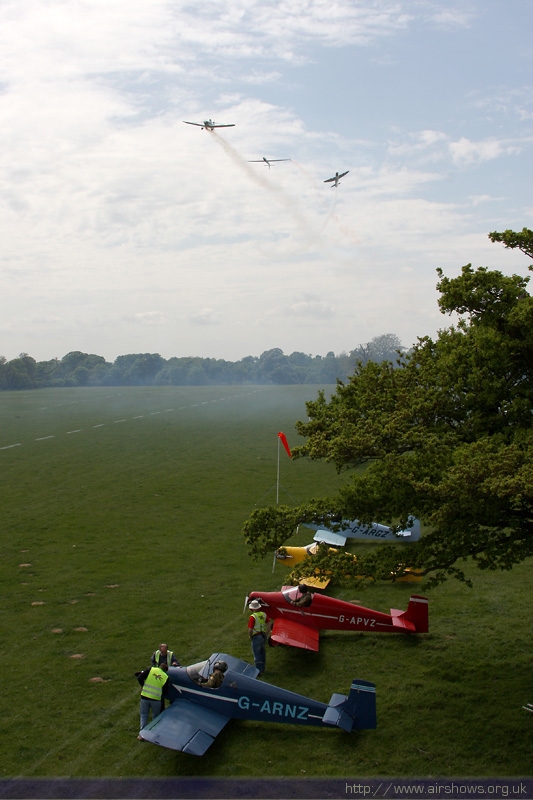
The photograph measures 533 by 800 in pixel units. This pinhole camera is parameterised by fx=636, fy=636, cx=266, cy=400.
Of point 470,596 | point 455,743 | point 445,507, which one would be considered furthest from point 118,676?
point 470,596

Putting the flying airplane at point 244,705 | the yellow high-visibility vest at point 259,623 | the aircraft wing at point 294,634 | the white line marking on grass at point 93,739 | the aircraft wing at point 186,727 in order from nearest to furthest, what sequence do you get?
1. the aircraft wing at point 186,727
2. the white line marking on grass at point 93,739
3. the flying airplane at point 244,705
4. the yellow high-visibility vest at point 259,623
5. the aircraft wing at point 294,634

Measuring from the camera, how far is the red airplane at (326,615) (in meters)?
17.8

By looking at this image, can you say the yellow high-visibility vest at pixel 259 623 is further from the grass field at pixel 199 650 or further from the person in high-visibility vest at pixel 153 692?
the person in high-visibility vest at pixel 153 692

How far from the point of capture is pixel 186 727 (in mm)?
12727

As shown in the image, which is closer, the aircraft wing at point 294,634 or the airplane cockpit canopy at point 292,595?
the aircraft wing at point 294,634

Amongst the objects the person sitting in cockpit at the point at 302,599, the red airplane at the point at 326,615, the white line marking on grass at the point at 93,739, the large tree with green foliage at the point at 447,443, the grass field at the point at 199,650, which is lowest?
the white line marking on grass at the point at 93,739

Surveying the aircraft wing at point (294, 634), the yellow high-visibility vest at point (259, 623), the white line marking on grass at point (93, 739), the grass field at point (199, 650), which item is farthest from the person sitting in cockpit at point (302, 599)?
the white line marking on grass at point (93, 739)

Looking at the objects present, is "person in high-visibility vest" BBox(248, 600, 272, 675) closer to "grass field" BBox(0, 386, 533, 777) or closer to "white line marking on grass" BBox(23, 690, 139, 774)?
"grass field" BBox(0, 386, 533, 777)

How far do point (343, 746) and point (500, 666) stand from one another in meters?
5.49

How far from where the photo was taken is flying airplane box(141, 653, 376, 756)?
13094 mm

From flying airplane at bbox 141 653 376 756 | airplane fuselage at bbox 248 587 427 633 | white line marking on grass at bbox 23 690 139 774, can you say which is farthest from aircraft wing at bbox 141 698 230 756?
airplane fuselage at bbox 248 587 427 633

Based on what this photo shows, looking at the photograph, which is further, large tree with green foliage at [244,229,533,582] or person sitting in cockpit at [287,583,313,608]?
person sitting in cockpit at [287,583,313,608]

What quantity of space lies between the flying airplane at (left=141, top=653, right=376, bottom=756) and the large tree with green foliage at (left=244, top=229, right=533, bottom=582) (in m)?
2.61

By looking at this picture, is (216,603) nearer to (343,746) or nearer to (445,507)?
(343,746)
